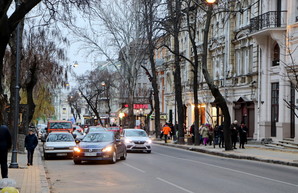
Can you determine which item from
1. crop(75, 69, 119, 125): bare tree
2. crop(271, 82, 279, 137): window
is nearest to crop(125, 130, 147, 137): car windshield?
crop(271, 82, 279, 137): window

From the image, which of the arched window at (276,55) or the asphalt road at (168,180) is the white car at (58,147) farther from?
the arched window at (276,55)

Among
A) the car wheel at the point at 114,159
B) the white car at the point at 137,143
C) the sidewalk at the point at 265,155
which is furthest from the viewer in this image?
the white car at the point at 137,143

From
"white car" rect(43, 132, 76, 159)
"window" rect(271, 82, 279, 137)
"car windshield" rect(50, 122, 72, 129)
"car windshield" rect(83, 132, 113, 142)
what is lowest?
"white car" rect(43, 132, 76, 159)

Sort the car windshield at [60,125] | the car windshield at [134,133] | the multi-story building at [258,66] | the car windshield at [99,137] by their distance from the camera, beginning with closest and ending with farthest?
the car windshield at [99,137] < the car windshield at [134,133] < the multi-story building at [258,66] < the car windshield at [60,125]

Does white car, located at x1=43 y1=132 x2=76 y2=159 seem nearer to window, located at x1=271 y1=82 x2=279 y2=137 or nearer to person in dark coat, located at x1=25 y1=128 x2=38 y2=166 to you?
person in dark coat, located at x1=25 y1=128 x2=38 y2=166

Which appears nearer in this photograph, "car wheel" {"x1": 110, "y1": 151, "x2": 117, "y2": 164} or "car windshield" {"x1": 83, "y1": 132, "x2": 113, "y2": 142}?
"car wheel" {"x1": 110, "y1": 151, "x2": 117, "y2": 164}

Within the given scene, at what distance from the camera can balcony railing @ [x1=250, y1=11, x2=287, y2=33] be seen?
36.8m

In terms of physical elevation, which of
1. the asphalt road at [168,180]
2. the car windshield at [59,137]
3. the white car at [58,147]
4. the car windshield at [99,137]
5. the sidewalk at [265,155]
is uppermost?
the car windshield at [99,137]

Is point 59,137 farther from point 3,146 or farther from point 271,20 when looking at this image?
point 271,20

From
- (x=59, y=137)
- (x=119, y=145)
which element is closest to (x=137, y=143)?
(x=59, y=137)

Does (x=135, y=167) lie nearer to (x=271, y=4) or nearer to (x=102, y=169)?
(x=102, y=169)

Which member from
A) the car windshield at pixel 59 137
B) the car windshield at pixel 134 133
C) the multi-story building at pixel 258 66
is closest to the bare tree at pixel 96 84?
the multi-story building at pixel 258 66

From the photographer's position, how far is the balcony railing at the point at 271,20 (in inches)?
1449

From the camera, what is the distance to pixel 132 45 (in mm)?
52250
